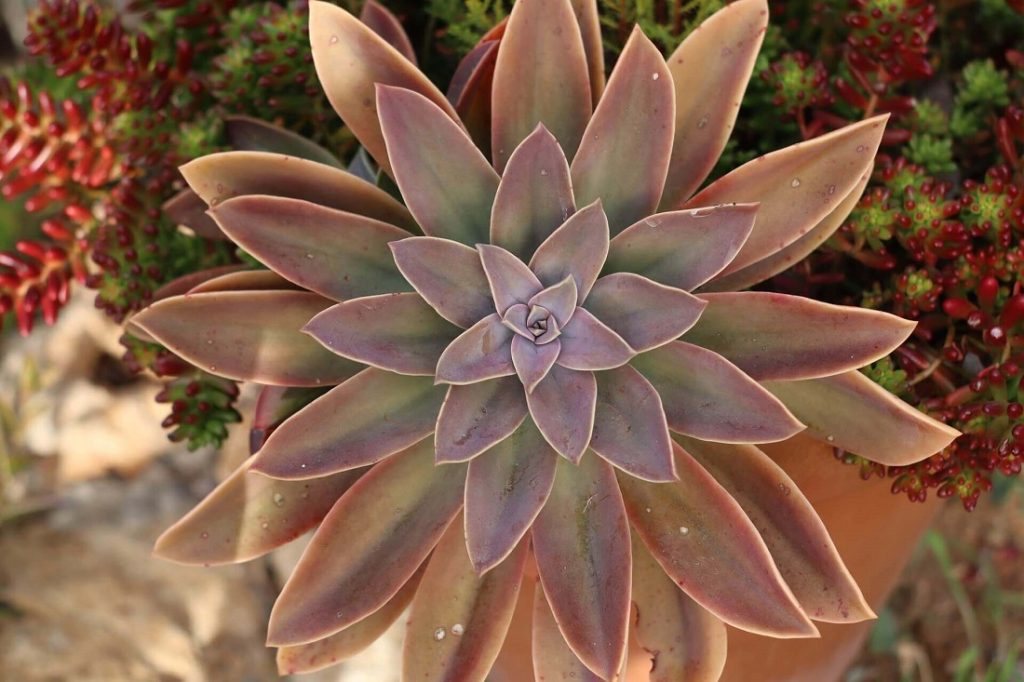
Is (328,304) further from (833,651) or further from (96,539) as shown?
(96,539)

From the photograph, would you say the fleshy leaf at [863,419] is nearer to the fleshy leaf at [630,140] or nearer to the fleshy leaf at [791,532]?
the fleshy leaf at [791,532]

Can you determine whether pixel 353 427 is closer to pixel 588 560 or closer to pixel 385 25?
pixel 588 560

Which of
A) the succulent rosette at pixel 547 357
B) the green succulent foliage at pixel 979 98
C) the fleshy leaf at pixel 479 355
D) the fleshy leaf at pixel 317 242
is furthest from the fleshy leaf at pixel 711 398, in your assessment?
the green succulent foliage at pixel 979 98

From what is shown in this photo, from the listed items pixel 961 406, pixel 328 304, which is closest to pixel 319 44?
pixel 328 304

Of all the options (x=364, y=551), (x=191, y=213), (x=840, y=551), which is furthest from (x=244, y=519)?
(x=840, y=551)

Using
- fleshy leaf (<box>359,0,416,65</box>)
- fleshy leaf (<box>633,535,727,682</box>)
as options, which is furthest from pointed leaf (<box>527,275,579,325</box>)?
fleshy leaf (<box>359,0,416,65</box>)

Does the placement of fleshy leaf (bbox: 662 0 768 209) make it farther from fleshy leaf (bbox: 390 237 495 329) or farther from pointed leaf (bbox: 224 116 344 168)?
pointed leaf (bbox: 224 116 344 168)
